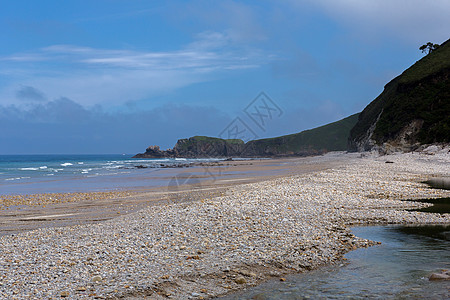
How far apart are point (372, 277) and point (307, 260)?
1619 millimetres

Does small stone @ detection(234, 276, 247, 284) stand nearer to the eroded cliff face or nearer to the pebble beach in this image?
the pebble beach

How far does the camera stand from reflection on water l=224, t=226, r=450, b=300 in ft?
24.9

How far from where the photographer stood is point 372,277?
857cm

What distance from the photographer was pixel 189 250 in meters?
9.95

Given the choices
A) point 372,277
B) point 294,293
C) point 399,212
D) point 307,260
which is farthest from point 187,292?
point 399,212

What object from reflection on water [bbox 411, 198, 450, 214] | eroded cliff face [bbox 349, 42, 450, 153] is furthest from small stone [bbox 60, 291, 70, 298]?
eroded cliff face [bbox 349, 42, 450, 153]

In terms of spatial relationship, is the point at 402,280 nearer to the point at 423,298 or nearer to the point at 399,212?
the point at 423,298

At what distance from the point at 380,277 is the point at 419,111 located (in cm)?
6888

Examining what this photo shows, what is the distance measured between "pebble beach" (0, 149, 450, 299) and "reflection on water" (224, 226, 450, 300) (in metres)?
0.45

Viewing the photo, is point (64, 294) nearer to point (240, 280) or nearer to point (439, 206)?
point (240, 280)

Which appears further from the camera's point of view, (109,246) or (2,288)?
(109,246)

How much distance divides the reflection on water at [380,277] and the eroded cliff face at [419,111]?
181 feet

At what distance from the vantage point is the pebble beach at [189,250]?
7688mm

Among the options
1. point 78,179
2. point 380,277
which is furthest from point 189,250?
point 78,179
